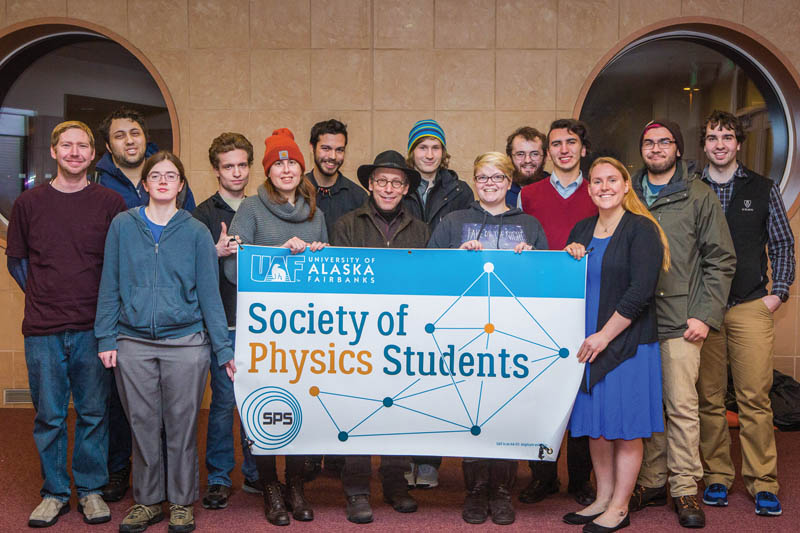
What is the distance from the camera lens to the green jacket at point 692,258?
301cm

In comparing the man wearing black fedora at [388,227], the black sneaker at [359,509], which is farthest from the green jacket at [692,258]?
the black sneaker at [359,509]

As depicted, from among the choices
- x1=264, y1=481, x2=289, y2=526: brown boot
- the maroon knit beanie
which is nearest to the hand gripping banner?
x1=264, y1=481, x2=289, y2=526: brown boot

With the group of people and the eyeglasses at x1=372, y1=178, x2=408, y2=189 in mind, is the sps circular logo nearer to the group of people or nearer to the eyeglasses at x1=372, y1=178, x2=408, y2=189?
the group of people

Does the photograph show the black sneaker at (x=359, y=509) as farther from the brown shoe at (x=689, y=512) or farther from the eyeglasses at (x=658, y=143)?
the eyeglasses at (x=658, y=143)

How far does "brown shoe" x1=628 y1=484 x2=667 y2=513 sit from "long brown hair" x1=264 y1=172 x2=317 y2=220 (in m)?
1.94

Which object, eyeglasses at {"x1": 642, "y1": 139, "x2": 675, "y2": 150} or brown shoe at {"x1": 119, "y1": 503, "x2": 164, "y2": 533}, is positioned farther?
eyeglasses at {"x1": 642, "y1": 139, "x2": 675, "y2": 150}

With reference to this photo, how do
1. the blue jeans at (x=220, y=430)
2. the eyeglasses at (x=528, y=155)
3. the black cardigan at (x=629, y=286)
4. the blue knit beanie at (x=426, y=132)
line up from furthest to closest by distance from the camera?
the eyeglasses at (x=528, y=155) → the blue knit beanie at (x=426, y=132) → the blue jeans at (x=220, y=430) → the black cardigan at (x=629, y=286)

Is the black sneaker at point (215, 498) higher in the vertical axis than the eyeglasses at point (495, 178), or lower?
lower

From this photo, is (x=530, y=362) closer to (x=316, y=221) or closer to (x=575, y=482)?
(x=575, y=482)

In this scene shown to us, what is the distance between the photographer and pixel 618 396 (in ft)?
9.18

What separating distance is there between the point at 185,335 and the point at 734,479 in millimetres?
2767

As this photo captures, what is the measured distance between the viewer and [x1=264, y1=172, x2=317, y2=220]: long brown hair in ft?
10.1

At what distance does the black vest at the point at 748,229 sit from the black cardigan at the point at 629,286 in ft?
2.26

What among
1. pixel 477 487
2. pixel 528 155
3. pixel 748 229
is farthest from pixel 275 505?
pixel 748 229
